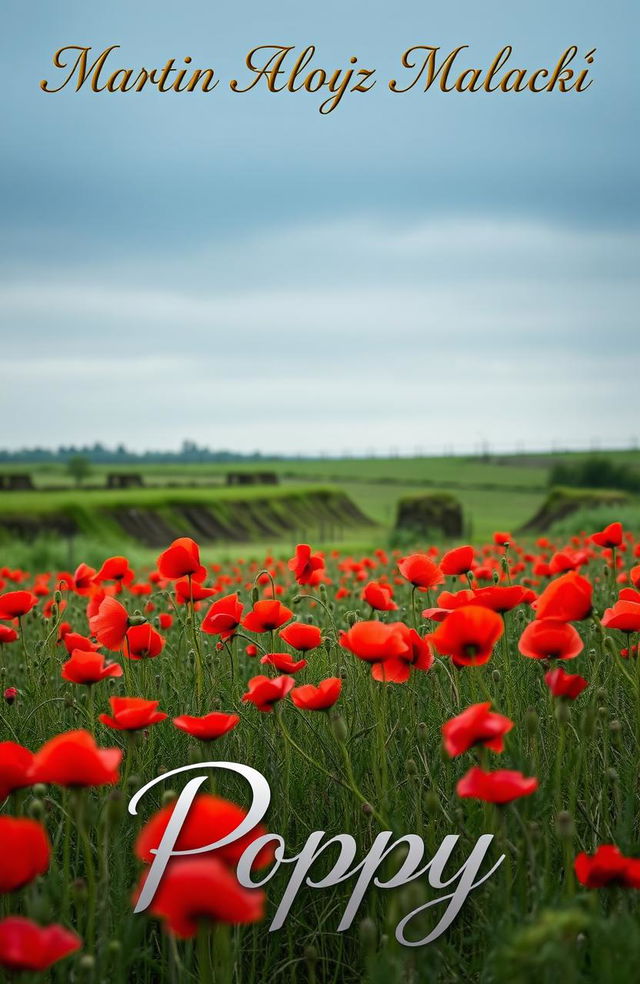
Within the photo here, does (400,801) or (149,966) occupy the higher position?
(400,801)

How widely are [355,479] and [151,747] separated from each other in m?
53.5

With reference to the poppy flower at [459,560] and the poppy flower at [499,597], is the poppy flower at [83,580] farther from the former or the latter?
the poppy flower at [499,597]

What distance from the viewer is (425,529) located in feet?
71.4

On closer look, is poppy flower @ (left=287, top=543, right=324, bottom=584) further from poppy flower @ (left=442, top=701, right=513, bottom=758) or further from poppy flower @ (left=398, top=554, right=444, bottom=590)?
poppy flower @ (left=442, top=701, right=513, bottom=758)

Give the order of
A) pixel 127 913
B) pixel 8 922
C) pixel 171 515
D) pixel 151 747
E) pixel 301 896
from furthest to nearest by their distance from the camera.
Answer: pixel 171 515, pixel 151 747, pixel 301 896, pixel 127 913, pixel 8 922

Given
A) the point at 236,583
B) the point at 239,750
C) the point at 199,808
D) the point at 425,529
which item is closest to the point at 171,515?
the point at 425,529

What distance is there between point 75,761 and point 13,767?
0.72 feet

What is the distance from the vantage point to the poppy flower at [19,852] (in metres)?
1.13

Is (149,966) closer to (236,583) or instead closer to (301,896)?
(301,896)

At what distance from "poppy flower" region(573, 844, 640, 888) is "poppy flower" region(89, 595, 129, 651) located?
149 cm

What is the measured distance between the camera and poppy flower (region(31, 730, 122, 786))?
1237 millimetres

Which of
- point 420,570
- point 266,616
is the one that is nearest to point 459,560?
point 420,570

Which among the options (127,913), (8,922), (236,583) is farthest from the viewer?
(236,583)

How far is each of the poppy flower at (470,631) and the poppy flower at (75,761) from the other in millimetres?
697
